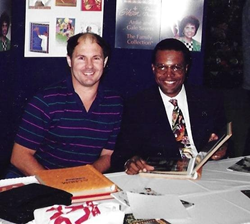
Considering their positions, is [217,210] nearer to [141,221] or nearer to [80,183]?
[141,221]

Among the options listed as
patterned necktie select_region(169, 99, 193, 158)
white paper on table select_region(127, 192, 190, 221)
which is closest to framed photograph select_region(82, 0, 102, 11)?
patterned necktie select_region(169, 99, 193, 158)

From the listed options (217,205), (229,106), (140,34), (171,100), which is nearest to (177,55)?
(171,100)

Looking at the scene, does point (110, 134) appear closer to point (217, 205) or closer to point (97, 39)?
point (97, 39)

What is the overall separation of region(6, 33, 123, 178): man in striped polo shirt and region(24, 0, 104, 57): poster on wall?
546 millimetres

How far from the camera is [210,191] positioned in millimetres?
1939

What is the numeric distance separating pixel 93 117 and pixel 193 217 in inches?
40.2

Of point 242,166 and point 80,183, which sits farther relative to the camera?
point 242,166

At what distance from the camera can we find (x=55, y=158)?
99.7 inches

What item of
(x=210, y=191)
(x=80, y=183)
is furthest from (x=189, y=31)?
(x=80, y=183)

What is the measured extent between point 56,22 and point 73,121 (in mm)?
883

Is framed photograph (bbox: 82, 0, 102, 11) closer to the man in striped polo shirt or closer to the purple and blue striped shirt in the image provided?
the man in striped polo shirt

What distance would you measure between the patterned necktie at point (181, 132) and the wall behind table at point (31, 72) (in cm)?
82

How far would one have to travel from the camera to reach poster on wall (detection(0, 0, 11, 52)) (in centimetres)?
272

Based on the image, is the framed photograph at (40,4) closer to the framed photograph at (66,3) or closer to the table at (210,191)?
the framed photograph at (66,3)
